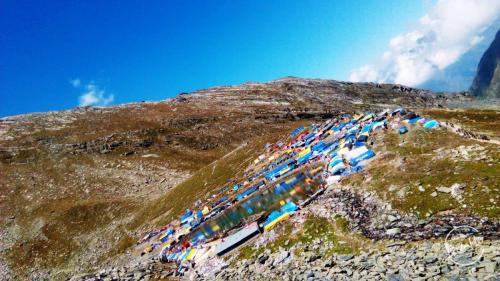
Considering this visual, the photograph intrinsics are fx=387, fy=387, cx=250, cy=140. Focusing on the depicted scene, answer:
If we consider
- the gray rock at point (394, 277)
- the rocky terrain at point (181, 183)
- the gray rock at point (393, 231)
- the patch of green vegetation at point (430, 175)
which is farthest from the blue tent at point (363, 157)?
the gray rock at point (394, 277)

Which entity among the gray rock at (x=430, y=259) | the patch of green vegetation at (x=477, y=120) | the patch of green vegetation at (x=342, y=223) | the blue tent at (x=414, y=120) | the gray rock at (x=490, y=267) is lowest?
the gray rock at (x=490, y=267)

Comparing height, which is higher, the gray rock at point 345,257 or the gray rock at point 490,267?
the gray rock at point 345,257

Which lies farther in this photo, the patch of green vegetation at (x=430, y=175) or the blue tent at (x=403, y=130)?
the blue tent at (x=403, y=130)

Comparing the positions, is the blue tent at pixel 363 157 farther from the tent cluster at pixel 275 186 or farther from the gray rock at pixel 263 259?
the gray rock at pixel 263 259

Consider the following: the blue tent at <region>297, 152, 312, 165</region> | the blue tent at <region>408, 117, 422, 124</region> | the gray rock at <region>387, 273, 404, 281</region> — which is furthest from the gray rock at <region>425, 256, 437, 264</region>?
the blue tent at <region>297, 152, 312, 165</region>

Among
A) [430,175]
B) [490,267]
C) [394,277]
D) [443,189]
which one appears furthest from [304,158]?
[490,267]
